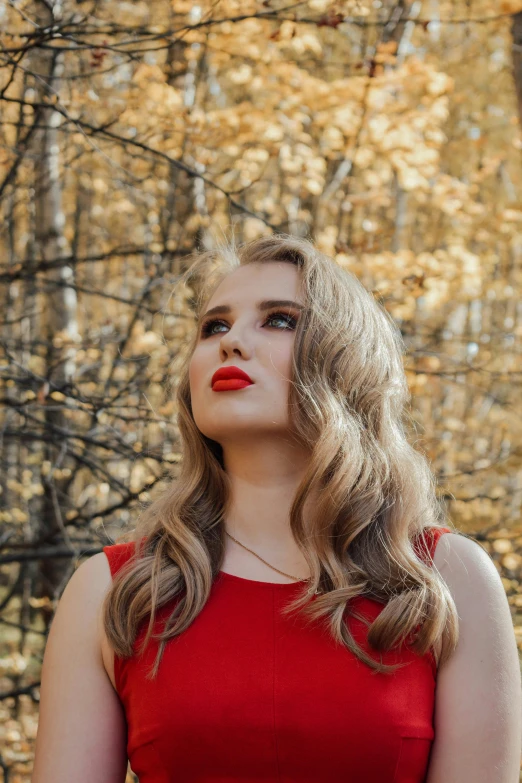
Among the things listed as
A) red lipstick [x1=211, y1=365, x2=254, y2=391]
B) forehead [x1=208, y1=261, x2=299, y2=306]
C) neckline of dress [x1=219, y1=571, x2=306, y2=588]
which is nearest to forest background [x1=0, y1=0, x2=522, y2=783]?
forehead [x1=208, y1=261, x2=299, y2=306]

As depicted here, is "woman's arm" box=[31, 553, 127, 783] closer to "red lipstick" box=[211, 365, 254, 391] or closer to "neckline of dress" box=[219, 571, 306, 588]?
"neckline of dress" box=[219, 571, 306, 588]

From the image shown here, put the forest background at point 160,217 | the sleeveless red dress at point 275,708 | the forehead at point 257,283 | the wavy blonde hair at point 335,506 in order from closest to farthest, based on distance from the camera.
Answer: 1. the sleeveless red dress at point 275,708
2. the wavy blonde hair at point 335,506
3. the forehead at point 257,283
4. the forest background at point 160,217

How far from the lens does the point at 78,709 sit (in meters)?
1.76

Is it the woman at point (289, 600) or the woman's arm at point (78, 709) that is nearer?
the woman at point (289, 600)

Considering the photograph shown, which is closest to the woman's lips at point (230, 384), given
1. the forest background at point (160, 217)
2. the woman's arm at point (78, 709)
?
the woman's arm at point (78, 709)

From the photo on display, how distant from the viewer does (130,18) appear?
256 inches

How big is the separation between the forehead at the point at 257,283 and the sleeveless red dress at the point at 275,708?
0.76m

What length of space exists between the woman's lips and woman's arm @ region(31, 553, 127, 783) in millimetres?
544

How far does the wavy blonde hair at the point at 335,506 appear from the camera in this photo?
172cm

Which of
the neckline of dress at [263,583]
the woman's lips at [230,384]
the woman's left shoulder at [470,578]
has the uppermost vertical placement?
the woman's lips at [230,384]

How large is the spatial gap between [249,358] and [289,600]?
0.56 meters

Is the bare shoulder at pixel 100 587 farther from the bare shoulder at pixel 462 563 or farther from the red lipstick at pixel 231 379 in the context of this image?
the bare shoulder at pixel 462 563

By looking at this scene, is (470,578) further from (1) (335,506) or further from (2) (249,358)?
(2) (249,358)

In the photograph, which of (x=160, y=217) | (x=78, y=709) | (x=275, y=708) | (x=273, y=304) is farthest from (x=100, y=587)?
(x=160, y=217)
